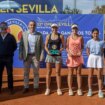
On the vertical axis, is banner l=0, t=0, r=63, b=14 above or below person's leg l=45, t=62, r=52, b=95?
above

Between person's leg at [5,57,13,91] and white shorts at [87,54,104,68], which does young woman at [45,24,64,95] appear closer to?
white shorts at [87,54,104,68]

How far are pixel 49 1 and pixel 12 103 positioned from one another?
65.9 ft

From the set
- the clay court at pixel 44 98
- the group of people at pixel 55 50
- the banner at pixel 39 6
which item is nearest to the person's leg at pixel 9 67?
the group of people at pixel 55 50

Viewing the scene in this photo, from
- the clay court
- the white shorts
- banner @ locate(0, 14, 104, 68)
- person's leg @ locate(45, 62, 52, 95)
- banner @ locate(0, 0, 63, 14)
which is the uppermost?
banner @ locate(0, 0, 63, 14)

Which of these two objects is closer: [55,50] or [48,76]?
[55,50]

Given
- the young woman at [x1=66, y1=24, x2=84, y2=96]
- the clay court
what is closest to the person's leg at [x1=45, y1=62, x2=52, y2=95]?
the clay court

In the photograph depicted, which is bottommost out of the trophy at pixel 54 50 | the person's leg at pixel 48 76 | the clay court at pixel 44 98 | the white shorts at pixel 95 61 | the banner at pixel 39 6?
the clay court at pixel 44 98

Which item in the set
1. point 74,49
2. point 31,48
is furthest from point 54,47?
point 31,48

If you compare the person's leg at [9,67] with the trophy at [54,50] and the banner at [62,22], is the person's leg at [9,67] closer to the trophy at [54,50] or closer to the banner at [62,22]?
the trophy at [54,50]

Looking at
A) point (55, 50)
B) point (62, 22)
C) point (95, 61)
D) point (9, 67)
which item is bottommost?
Answer: point (9, 67)

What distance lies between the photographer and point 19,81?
41.0 feet

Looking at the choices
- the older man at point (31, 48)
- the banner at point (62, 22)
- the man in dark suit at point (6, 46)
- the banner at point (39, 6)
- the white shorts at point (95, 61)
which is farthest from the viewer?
the banner at point (39, 6)

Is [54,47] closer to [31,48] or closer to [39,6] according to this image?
[31,48]

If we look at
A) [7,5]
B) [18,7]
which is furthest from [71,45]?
[18,7]
